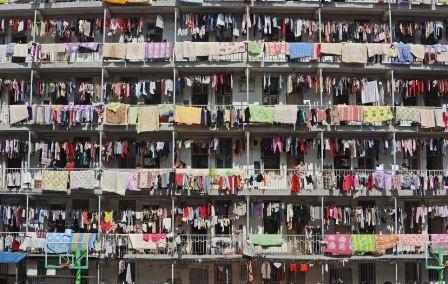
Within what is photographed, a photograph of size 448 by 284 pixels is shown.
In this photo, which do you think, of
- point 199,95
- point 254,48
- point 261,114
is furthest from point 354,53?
point 199,95

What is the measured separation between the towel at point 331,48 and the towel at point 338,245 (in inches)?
332

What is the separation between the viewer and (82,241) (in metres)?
29.6

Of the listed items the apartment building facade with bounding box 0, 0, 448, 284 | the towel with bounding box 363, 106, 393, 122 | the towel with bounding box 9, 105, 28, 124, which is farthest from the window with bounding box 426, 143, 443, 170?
the towel with bounding box 9, 105, 28, 124

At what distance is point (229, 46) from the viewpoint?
31.3 metres

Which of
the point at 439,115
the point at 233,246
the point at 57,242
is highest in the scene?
the point at 439,115

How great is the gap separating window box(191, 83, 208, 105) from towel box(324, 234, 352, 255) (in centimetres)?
880

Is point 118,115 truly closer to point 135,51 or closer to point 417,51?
point 135,51

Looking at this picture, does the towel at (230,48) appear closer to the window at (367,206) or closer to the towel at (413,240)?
the window at (367,206)

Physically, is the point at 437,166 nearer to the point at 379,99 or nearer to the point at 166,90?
→ the point at 379,99

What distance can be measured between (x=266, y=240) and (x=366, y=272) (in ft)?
17.4

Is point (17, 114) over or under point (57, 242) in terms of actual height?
over

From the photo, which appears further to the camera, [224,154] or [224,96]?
[224,96]

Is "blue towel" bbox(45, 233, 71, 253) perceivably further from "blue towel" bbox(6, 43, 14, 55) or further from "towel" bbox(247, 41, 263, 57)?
"towel" bbox(247, 41, 263, 57)

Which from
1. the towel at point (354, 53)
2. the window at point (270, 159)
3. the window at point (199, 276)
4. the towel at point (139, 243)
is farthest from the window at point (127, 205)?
the towel at point (354, 53)
